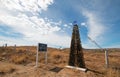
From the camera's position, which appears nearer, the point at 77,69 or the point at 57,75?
the point at 57,75

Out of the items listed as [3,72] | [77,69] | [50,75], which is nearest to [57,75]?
[50,75]

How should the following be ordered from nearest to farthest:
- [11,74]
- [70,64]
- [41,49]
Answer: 1. [11,74]
2. [70,64]
3. [41,49]

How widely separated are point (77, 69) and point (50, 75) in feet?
7.50

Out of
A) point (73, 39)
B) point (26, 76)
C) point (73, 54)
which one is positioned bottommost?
point (26, 76)

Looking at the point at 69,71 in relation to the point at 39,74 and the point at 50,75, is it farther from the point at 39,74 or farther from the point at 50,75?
the point at 39,74

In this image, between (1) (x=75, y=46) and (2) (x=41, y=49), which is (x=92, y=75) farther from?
(2) (x=41, y=49)

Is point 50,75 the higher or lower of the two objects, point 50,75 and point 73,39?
the lower

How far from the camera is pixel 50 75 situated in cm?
970

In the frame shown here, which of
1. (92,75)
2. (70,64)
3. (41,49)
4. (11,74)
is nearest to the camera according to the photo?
(92,75)

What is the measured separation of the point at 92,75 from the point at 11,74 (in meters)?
6.00

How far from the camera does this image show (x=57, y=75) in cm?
964

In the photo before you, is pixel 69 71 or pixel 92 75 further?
pixel 69 71

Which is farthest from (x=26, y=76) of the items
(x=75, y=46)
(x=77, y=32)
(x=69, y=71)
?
(x=77, y=32)

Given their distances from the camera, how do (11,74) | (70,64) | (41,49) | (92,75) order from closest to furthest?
1. (92,75)
2. (11,74)
3. (70,64)
4. (41,49)
